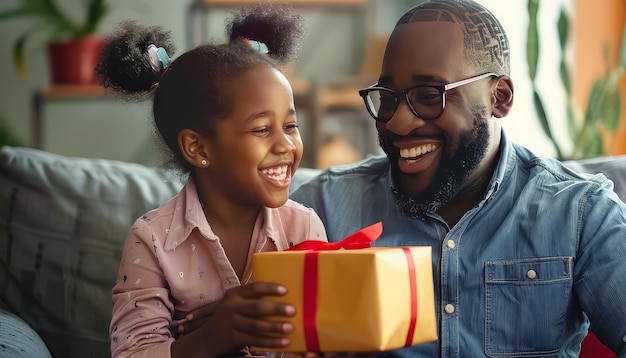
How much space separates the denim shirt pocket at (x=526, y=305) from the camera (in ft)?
5.04

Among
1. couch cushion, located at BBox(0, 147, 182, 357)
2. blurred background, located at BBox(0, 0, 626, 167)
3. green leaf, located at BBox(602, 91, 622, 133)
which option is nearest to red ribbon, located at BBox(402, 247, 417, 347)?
couch cushion, located at BBox(0, 147, 182, 357)

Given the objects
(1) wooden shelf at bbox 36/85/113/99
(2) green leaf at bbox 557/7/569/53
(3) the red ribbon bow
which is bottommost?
(3) the red ribbon bow

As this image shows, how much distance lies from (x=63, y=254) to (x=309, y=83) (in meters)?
2.87

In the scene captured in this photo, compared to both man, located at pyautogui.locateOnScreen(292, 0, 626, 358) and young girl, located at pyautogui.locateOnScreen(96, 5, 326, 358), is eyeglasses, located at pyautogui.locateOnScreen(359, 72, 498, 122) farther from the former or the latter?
young girl, located at pyautogui.locateOnScreen(96, 5, 326, 358)

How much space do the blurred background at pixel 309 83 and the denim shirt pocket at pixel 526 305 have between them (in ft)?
7.60

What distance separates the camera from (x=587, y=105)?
3012 millimetres

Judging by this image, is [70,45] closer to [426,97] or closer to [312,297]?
[426,97]

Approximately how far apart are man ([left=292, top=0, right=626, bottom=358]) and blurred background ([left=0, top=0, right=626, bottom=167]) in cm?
225

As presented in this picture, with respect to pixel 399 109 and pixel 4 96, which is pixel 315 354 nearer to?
pixel 399 109

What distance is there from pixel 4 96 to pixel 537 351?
4.50 meters

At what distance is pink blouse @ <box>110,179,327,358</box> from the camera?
138cm

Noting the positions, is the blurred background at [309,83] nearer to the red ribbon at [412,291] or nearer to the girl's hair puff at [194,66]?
the girl's hair puff at [194,66]

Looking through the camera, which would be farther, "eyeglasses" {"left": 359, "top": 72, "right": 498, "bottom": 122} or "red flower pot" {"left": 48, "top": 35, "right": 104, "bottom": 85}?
"red flower pot" {"left": 48, "top": 35, "right": 104, "bottom": 85}

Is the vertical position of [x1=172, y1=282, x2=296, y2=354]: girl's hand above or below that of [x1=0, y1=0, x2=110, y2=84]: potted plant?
below
